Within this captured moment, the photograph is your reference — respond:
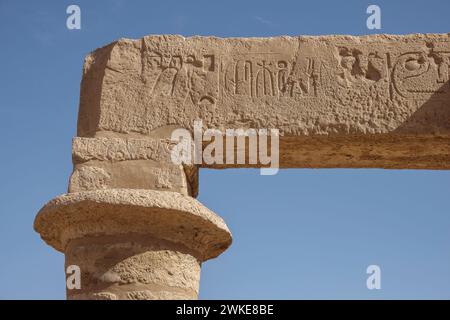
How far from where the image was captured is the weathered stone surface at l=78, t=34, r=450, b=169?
5328 millimetres

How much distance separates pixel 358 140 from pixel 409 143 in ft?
1.19

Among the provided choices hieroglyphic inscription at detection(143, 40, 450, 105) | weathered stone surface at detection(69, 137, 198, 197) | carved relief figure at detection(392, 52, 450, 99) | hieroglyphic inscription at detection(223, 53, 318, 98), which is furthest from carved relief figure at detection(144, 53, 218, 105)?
carved relief figure at detection(392, 52, 450, 99)

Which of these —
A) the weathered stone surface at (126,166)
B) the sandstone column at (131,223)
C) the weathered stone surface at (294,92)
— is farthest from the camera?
the weathered stone surface at (294,92)

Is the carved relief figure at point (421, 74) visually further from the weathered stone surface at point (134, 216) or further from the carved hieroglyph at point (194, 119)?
the weathered stone surface at point (134, 216)

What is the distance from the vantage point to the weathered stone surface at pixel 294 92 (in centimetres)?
533

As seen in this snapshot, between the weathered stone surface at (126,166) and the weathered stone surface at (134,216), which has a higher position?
the weathered stone surface at (126,166)

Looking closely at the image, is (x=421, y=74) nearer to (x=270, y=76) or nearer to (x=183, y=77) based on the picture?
(x=270, y=76)

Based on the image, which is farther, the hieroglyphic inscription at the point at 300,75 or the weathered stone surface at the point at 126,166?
the hieroglyphic inscription at the point at 300,75

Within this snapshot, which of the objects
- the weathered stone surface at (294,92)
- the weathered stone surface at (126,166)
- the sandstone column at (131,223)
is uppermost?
the weathered stone surface at (294,92)

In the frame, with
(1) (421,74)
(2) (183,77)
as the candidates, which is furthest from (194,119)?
(1) (421,74)

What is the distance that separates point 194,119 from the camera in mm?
5383

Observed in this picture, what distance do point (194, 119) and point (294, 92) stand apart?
745mm

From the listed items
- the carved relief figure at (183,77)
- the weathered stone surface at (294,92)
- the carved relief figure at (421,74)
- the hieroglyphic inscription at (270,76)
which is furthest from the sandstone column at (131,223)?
the carved relief figure at (421,74)
